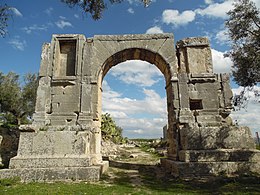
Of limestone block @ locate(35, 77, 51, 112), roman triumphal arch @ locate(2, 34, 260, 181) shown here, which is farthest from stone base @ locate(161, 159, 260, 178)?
limestone block @ locate(35, 77, 51, 112)

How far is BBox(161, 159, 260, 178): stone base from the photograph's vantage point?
22.2ft

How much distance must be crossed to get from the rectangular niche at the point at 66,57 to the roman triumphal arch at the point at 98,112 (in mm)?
44

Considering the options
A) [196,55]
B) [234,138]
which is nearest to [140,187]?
[234,138]

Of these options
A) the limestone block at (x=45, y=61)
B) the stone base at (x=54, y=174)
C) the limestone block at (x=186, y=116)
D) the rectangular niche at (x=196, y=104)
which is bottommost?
the stone base at (x=54, y=174)

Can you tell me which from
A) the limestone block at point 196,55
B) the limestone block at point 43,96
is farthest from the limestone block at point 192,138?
the limestone block at point 43,96

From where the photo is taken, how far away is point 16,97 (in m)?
19.6

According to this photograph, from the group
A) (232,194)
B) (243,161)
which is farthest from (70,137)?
(243,161)

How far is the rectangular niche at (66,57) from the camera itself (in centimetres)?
917

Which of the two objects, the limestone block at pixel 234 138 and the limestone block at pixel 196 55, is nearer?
the limestone block at pixel 234 138

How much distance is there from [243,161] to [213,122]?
5.56 feet

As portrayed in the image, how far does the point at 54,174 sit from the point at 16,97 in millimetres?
15685

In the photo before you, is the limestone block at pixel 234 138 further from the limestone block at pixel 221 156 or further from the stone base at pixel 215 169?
the stone base at pixel 215 169

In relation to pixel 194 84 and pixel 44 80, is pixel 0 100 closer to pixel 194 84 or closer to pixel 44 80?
pixel 44 80

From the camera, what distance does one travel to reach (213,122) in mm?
8023
